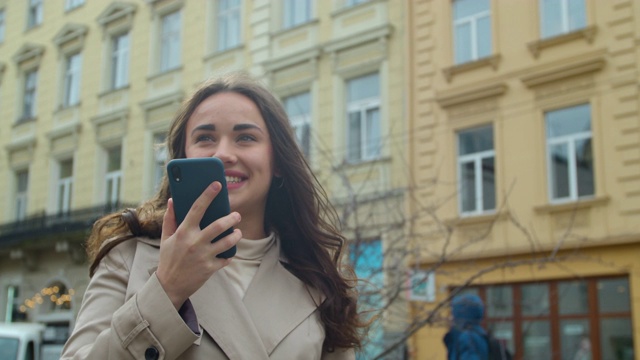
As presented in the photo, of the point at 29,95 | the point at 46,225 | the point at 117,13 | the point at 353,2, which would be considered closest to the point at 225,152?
the point at 353,2

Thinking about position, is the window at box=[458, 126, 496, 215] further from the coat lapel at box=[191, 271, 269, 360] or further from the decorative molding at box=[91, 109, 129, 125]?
the coat lapel at box=[191, 271, 269, 360]

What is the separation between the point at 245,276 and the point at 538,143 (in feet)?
44.5

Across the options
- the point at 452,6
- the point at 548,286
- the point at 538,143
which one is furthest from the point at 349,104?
the point at 548,286

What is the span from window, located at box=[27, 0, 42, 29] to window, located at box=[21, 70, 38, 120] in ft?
5.63

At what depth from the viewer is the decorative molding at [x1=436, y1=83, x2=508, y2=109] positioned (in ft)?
51.8

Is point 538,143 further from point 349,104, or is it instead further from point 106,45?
point 106,45

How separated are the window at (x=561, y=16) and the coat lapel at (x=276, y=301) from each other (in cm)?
1385

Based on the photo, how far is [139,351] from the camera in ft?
5.72

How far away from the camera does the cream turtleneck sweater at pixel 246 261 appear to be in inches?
86.8

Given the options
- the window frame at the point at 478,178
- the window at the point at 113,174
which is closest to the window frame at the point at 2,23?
the window at the point at 113,174

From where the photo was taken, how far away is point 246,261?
7.48 ft

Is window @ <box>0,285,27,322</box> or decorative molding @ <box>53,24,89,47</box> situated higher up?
decorative molding @ <box>53,24,89,47</box>

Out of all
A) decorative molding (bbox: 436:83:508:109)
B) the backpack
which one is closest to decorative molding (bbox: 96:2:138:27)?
decorative molding (bbox: 436:83:508:109)

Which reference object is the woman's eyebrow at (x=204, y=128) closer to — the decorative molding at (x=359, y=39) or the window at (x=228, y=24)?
the decorative molding at (x=359, y=39)
